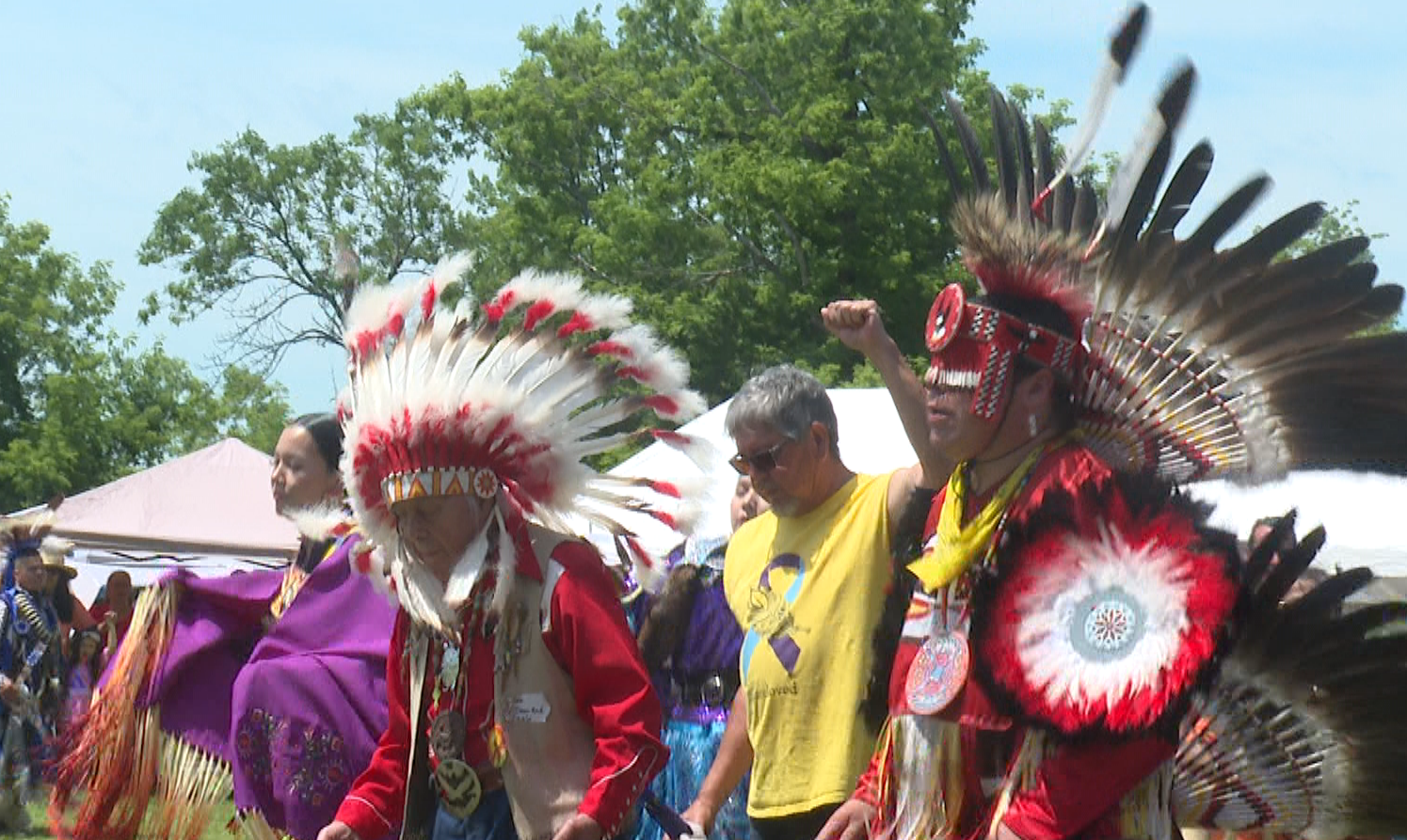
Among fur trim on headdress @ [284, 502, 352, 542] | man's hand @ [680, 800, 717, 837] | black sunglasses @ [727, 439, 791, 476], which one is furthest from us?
fur trim on headdress @ [284, 502, 352, 542]

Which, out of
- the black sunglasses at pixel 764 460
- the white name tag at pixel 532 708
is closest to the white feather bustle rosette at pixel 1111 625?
the white name tag at pixel 532 708

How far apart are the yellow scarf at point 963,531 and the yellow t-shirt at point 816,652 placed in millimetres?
844

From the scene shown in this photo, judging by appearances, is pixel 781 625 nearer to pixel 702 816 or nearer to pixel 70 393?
pixel 702 816

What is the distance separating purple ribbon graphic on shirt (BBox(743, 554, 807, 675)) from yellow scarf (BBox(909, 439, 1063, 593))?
36.1 inches

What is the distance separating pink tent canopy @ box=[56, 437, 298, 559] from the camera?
57.9 feet

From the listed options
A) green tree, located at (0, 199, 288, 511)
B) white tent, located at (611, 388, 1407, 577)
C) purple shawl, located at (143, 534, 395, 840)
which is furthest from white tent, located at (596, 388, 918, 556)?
green tree, located at (0, 199, 288, 511)

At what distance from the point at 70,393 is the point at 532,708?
29.0 m

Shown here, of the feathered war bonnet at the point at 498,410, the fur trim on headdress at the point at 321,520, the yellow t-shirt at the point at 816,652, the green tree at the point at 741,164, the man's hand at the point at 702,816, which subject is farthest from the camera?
the green tree at the point at 741,164

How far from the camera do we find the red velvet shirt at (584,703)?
3.38 metres

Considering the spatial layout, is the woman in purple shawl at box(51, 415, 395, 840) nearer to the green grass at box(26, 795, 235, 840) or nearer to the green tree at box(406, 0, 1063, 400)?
the green grass at box(26, 795, 235, 840)

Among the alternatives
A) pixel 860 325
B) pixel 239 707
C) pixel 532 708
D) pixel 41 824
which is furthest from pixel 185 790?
pixel 41 824

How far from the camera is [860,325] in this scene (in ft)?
10.9

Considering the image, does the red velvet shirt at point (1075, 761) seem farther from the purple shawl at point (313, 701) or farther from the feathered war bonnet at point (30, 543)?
the feathered war bonnet at point (30, 543)

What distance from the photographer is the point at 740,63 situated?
942 inches
